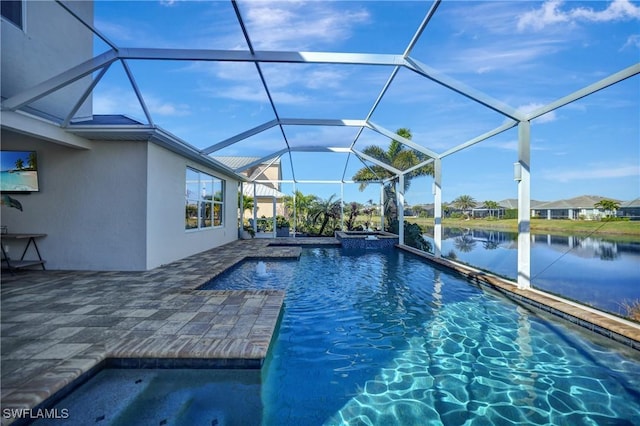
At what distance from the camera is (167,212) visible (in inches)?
324

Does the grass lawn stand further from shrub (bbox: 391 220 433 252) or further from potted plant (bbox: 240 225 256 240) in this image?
potted plant (bbox: 240 225 256 240)

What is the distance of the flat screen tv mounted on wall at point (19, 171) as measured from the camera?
7.27 metres

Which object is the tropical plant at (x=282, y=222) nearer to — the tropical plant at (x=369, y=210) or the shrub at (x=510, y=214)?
the tropical plant at (x=369, y=210)

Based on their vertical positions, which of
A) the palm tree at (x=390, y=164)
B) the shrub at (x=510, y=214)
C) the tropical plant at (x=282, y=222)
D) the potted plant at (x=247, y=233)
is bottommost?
the potted plant at (x=247, y=233)

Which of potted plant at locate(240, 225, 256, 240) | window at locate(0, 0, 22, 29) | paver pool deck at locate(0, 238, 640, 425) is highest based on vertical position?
window at locate(0, 0, 22, 29)

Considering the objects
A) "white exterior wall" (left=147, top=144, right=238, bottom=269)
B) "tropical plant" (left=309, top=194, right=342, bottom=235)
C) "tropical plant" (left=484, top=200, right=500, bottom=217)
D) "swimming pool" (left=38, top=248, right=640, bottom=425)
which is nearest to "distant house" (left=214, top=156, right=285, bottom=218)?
"tropical plant" (left=309, top=194, right=342, bottom=235)

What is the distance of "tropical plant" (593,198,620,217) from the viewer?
4.71 metres

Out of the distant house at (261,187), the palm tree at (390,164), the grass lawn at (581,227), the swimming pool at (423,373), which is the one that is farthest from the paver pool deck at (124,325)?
the palm tree at (390,164)

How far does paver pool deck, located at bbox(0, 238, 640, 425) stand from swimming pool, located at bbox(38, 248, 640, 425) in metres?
0.25

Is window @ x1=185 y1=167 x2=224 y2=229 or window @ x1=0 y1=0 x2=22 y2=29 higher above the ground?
window @ x1=0 y1=0 x2=22 y2=29

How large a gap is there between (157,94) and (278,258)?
625cm

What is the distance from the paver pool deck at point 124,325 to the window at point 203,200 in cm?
377

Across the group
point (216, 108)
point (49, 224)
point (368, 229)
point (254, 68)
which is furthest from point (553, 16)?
point (368, 229)

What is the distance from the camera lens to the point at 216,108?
973cm
